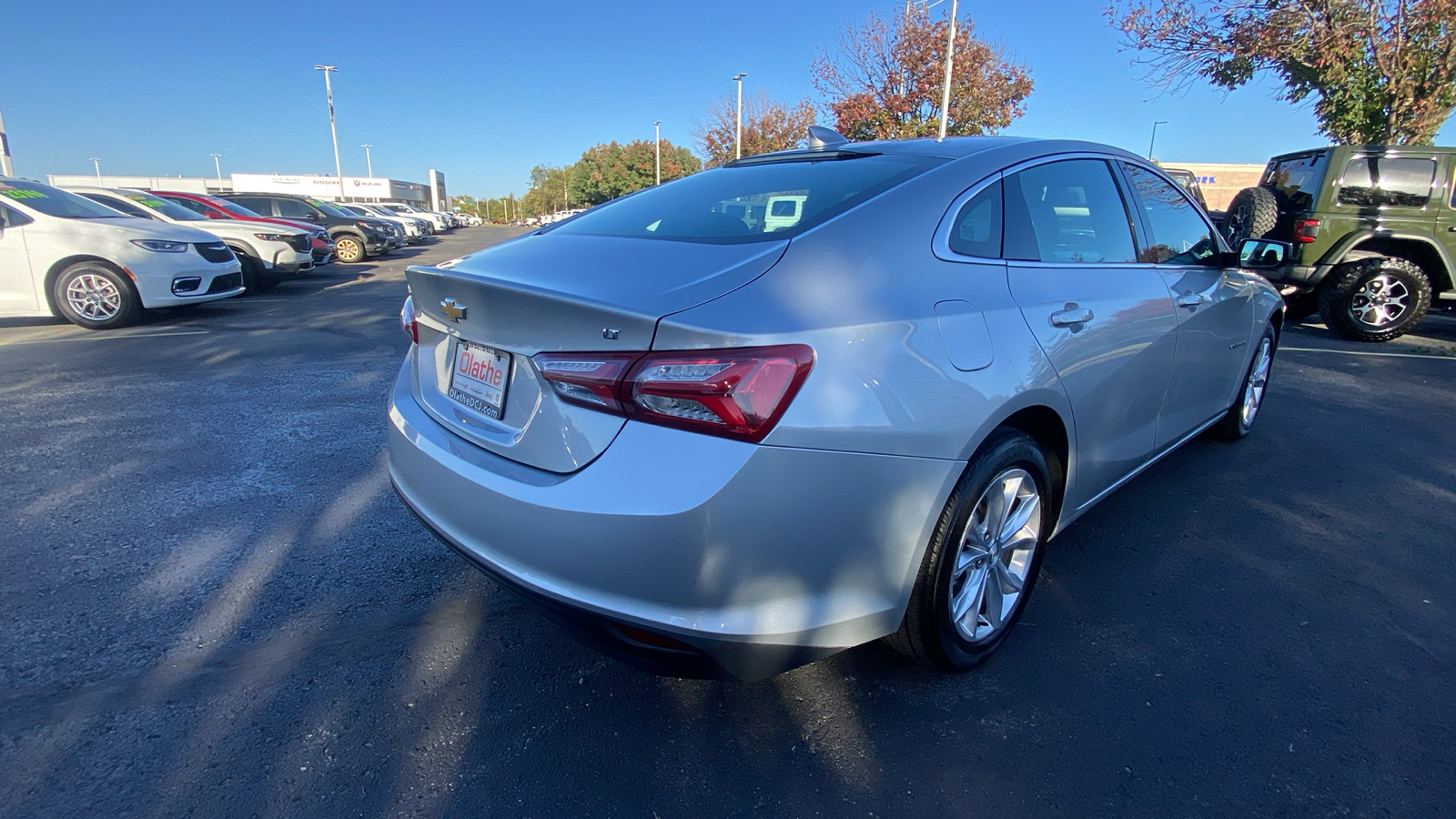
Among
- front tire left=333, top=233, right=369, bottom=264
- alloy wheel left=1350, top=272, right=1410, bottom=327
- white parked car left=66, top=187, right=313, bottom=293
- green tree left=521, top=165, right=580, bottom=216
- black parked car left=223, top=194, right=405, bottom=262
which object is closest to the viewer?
alloy wheel left=1350, top=272, right=1410, bottom=327

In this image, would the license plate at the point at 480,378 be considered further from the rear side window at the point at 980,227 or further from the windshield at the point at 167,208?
the windshield at the point at 167,208

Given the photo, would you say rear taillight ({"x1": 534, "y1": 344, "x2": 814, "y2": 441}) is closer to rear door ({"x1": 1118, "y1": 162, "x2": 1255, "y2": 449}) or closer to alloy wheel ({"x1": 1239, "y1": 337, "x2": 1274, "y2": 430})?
rear door ({"x1": 1118, "y1": 162, "x2": 1255, "y2": 449})

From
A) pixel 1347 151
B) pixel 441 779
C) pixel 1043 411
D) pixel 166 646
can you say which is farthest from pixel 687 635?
pixel 1347 151

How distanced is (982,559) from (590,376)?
1340mm

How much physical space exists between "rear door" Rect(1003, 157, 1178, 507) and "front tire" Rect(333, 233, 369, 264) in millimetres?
19471

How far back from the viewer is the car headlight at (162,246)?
321 inches

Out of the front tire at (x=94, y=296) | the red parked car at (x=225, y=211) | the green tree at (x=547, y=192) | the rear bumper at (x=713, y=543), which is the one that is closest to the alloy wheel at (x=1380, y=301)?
the rear bumper at (x=713, y=543)

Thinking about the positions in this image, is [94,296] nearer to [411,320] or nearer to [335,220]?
[411,320]

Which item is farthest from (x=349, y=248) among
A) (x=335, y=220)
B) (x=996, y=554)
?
(x=996, y=554)

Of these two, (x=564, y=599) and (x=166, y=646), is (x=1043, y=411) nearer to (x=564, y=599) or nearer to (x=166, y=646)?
(x=564, y=599)

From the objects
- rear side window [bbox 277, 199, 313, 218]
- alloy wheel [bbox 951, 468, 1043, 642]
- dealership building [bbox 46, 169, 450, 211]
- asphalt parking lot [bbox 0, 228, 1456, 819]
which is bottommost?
asphalt parking lot [bbox 0, 228, 1456, 819]

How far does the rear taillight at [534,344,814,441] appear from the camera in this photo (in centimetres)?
162

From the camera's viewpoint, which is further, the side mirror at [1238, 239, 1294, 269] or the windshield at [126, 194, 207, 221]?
the windshield at [126, 194, 207, 221]

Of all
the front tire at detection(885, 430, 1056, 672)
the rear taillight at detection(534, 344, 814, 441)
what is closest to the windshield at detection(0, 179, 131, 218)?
the rear taillight at detection(534, 344, 814, 441)
